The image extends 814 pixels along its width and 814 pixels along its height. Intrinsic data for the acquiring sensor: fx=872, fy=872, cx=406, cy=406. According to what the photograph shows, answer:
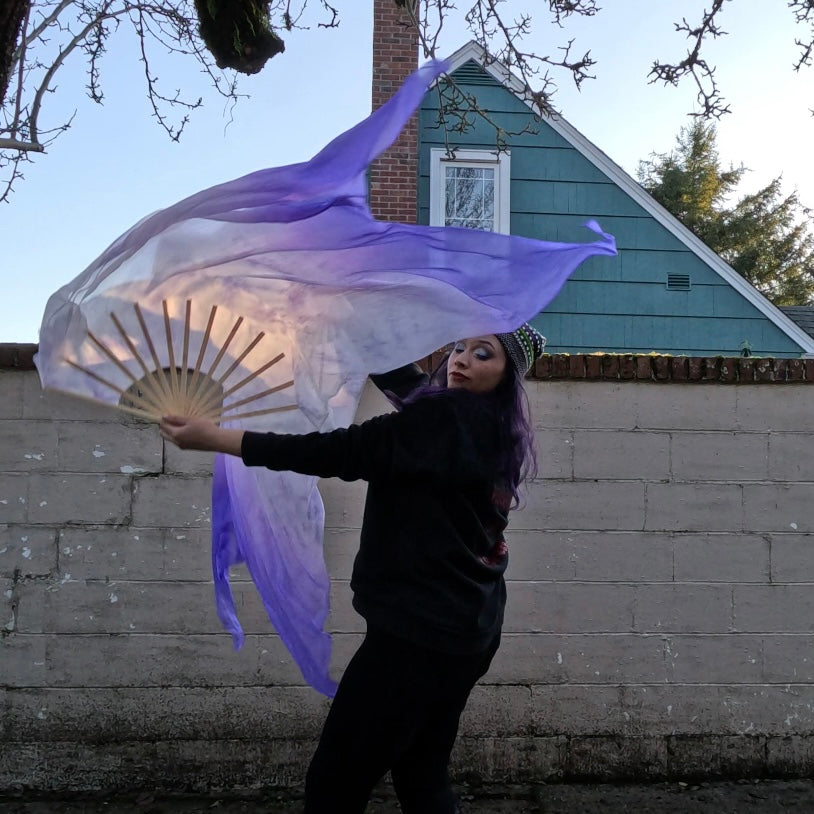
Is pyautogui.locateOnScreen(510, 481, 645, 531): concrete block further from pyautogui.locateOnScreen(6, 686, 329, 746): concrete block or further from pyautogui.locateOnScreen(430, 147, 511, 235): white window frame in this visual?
pyautogui.locateOnScreen(430, 147, 511, 235): white window frame

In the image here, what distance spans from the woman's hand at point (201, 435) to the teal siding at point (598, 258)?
18.9 ft

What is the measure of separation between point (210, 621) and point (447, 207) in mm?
4913

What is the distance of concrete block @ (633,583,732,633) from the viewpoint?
12.4 feet

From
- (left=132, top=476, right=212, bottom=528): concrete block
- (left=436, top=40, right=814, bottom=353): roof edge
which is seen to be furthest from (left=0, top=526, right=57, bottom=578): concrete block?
(left=436, top=40, right=814, bottom=353): roof edge

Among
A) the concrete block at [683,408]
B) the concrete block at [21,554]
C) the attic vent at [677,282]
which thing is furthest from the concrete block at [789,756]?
the attic vent at [677,282]

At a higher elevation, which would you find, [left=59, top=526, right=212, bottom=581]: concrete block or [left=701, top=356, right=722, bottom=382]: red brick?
[left=701, top=356, right=722, bottom=382]: red brick

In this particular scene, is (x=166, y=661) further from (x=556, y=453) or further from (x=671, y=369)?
(x=671, y=369)

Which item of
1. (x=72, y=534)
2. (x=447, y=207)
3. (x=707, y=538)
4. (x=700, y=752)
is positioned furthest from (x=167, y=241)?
(x=447, y=207)

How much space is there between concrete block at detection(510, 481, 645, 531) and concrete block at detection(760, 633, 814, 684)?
78 cm

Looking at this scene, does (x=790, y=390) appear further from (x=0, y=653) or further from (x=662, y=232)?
(x=662, y=232)

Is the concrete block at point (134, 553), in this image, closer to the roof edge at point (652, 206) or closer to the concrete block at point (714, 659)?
the concrete block at point (714, 659)

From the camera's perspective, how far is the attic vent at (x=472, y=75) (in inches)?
302

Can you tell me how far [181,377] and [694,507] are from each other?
2.53 m

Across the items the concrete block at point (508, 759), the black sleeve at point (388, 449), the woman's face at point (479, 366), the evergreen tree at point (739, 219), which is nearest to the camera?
the black sleeve at point (388, 449)
